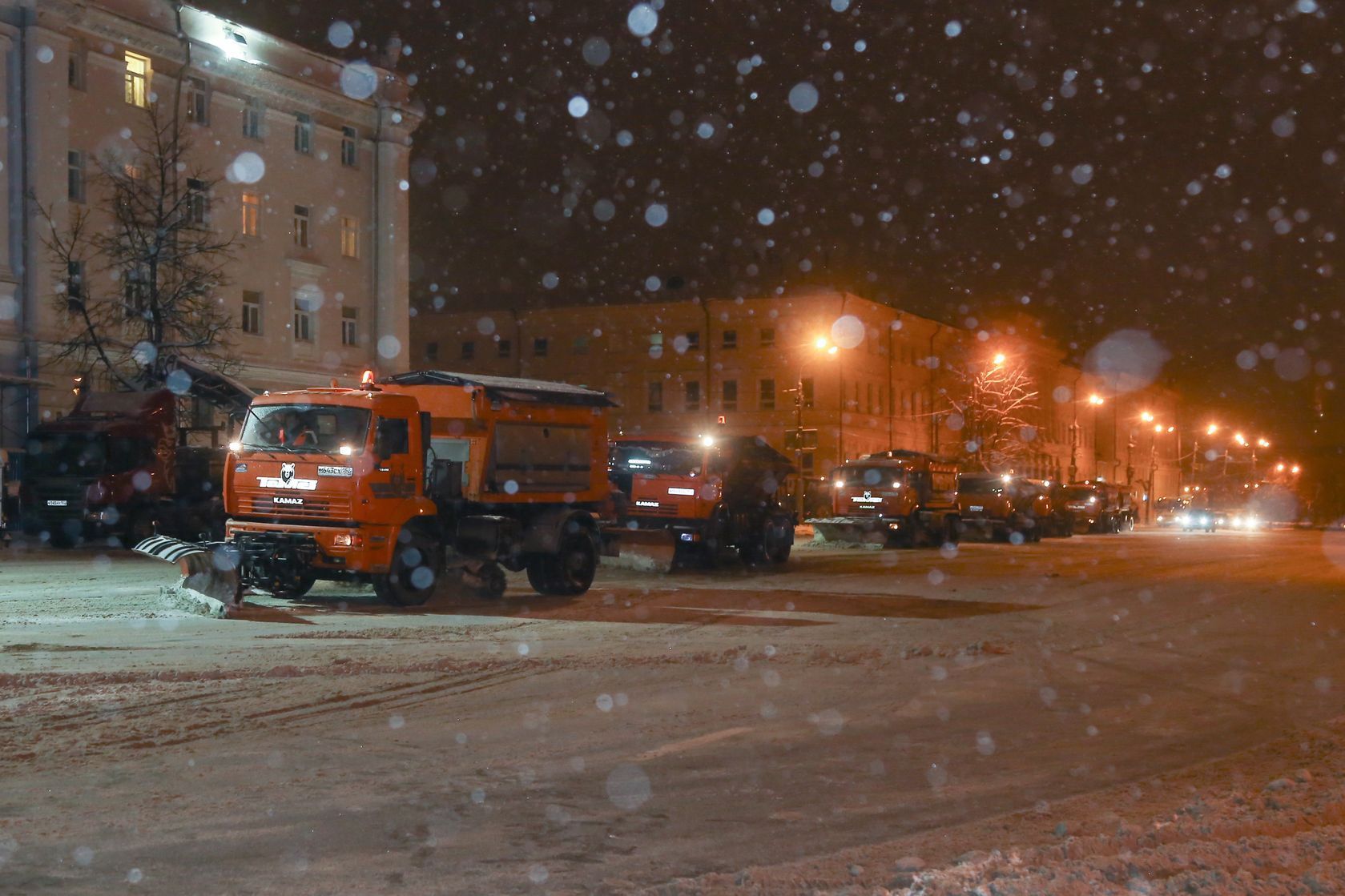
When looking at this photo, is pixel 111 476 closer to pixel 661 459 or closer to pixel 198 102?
pixel 661 459

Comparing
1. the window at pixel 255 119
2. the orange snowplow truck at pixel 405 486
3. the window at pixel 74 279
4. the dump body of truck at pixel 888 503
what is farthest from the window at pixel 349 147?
the orange snowplow truck at pixel 405 486

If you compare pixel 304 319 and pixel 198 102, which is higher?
pixel 198 102

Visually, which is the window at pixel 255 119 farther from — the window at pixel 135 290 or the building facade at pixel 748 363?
the building facade at pixel 748 363

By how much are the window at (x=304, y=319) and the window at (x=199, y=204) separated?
4.74 metres

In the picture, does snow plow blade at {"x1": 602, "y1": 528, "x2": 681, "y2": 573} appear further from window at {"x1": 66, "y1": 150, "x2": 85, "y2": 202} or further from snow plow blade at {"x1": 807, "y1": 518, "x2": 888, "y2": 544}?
window at {"x1": 66, "y1": 150, "x2": 85, "y2": 202}

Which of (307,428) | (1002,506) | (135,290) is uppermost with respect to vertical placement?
(135,290)

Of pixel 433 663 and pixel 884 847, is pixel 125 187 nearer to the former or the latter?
pixel 433 663

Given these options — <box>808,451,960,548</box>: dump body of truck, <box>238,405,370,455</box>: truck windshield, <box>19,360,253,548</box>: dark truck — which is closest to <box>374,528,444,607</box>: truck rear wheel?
<box>238,405,370,455</box>: truck windshield

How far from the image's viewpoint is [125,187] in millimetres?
37062

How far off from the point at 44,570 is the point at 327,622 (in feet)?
33.6

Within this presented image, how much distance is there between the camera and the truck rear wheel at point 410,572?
17078 millimetres

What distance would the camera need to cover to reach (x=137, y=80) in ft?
130

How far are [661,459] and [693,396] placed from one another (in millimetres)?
44389

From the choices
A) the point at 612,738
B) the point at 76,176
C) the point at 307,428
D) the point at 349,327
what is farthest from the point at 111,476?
the point at 612,738
